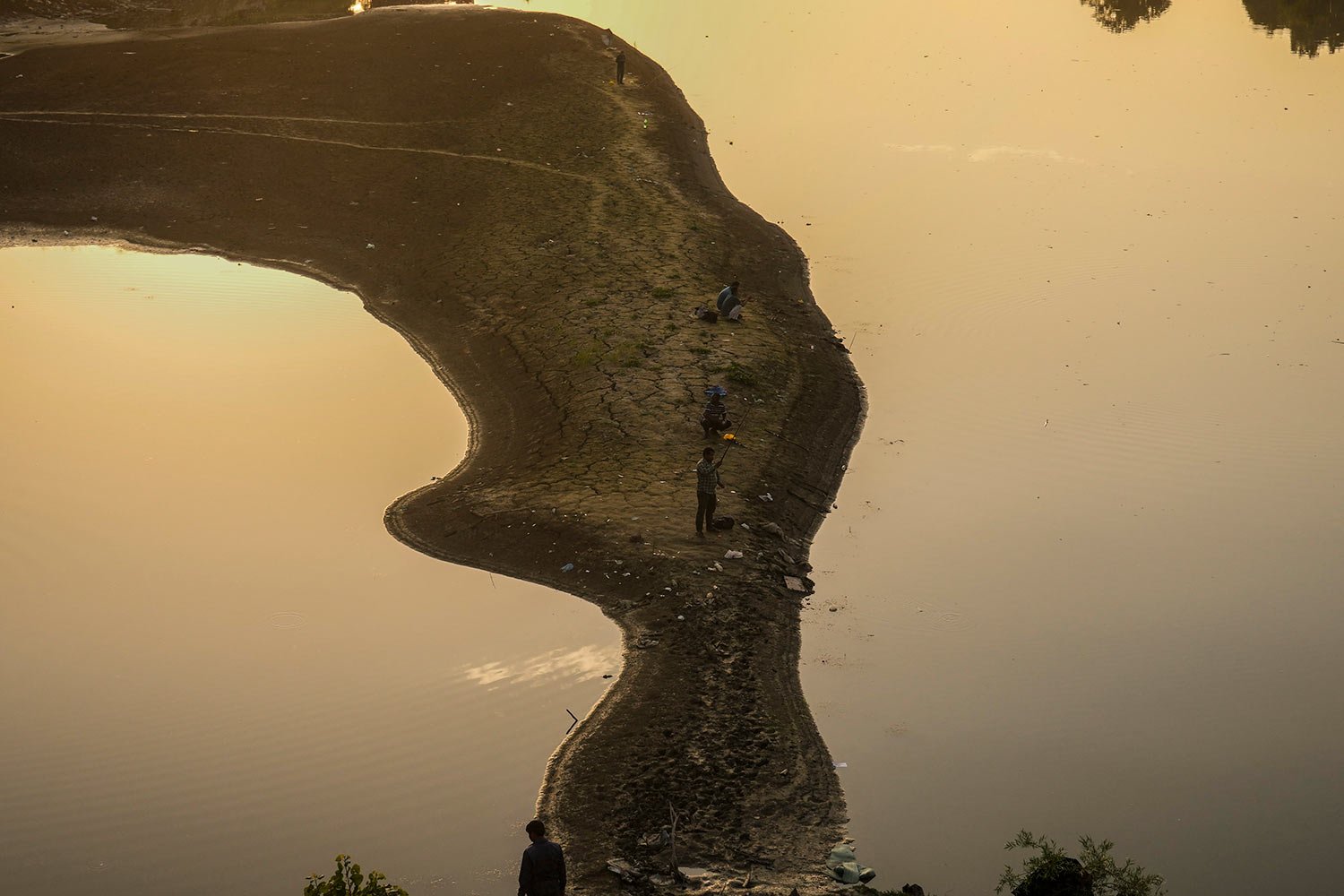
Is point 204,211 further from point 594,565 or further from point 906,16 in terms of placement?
point 906,16

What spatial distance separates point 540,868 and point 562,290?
16335mm

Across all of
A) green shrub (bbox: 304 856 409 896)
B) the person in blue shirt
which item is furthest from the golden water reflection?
the person in blue shirt

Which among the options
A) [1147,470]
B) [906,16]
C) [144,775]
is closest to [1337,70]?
[906,16]

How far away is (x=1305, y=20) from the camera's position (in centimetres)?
5194

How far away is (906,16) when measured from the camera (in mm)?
55281

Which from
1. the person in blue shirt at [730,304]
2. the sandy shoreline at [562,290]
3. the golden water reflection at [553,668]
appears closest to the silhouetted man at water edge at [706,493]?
the sandy shoreline at [562,290]

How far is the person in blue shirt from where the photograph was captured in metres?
24.8

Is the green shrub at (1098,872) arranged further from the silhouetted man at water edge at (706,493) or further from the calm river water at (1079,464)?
the silhouetted man at water edge at (706,493)

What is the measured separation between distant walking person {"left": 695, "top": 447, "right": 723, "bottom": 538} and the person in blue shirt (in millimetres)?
7334

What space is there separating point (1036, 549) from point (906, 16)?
137ft

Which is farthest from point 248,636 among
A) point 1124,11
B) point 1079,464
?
point 1124,11

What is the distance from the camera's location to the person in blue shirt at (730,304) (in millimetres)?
24828

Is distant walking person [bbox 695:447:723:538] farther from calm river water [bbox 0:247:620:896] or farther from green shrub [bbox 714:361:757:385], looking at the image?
green shrub [bbox 714:361:757:385]

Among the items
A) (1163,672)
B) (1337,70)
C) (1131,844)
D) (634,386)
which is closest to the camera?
(1131,844)
